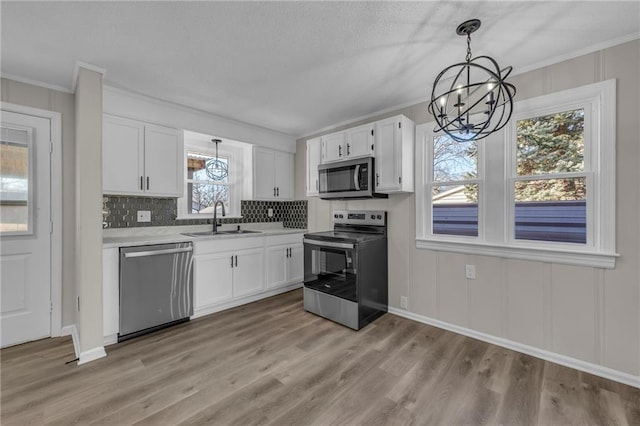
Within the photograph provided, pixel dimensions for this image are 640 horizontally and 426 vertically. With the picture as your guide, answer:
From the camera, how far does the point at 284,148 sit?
14.4 feet

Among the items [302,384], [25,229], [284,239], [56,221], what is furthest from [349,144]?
[25,229]

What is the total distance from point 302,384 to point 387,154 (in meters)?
2.29

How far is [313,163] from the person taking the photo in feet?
12.1

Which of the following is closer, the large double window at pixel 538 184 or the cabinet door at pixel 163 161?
the large double window at pixel 538 184

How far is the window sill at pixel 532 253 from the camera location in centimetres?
205

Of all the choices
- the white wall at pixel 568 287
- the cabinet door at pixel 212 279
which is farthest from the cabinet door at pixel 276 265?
the white wall at pixel 568 287

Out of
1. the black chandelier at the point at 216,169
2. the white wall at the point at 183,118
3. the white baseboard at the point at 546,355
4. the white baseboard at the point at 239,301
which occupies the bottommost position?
the white baseboard at the point at 546,355

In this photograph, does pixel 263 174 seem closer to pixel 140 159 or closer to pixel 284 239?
pixel 284 239

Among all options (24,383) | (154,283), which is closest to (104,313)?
(154,283)

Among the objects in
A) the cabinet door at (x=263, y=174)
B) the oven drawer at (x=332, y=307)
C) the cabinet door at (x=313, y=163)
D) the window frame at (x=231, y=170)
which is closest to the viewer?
the oven drawer at (x=332, y=307)

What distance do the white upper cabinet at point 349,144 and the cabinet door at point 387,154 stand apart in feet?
0.33

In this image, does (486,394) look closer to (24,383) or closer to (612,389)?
(612,389)

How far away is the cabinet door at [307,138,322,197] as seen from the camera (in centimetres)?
362

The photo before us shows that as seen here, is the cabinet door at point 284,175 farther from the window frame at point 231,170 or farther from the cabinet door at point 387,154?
the cabinet door at point 387,154
